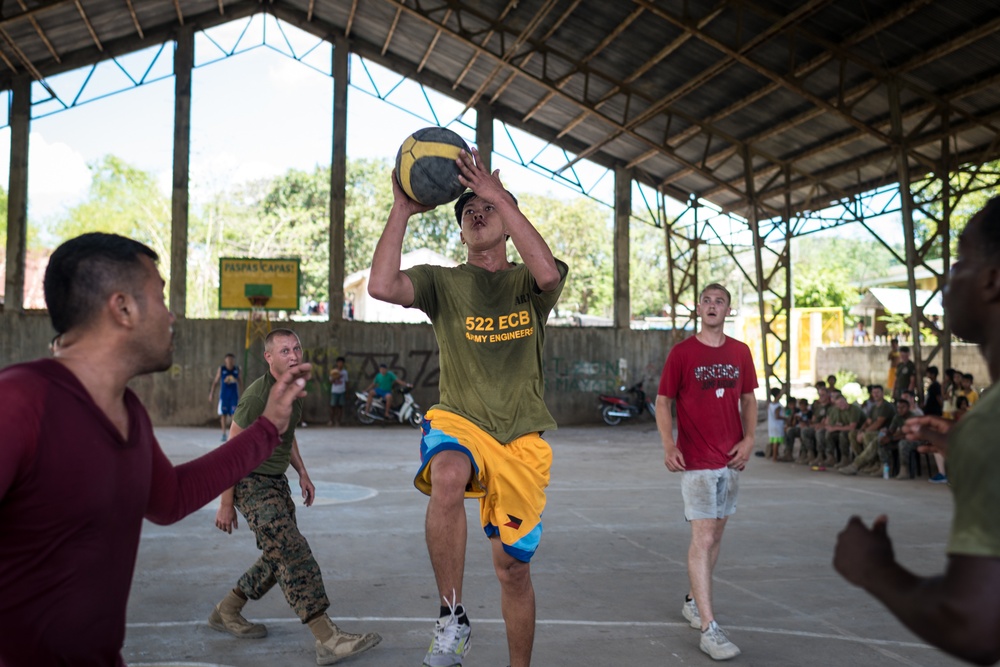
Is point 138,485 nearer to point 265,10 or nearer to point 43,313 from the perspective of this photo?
point 43,313

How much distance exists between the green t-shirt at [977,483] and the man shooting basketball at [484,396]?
246cm

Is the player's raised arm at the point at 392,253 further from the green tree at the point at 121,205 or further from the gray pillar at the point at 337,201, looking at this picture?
the green tree at the point at 121,205

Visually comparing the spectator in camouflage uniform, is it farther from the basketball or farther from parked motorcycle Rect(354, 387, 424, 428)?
parked motorcycle Rect(354, 387, 424, 428)

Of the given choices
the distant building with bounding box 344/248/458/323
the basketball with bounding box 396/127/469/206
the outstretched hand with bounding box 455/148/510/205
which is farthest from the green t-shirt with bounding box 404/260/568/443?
the distant building with bounding box 344/248/458/323

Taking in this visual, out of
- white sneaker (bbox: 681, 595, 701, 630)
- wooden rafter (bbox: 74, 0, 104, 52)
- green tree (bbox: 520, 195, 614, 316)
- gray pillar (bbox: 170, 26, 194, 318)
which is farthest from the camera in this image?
green tree (bbox: 520, 195, 614, 316)

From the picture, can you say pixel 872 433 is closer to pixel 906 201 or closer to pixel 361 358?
pixel 906 201

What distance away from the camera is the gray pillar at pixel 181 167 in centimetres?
2400

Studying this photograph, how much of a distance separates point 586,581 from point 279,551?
272cm

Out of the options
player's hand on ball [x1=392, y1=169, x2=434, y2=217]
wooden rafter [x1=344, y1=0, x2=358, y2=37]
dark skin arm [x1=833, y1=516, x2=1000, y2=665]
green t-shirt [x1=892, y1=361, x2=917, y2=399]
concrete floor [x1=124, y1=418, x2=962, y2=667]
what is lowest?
concrete floor [x1=124, y1=418, x2=962, y2=667]

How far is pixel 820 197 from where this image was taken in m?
24.5

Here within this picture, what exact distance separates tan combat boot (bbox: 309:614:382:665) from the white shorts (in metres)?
2.13

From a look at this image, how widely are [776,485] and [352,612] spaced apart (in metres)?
9.28

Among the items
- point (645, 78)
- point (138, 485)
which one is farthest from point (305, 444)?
point (138, 485)

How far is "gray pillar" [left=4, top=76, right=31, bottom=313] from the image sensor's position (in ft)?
77.6
